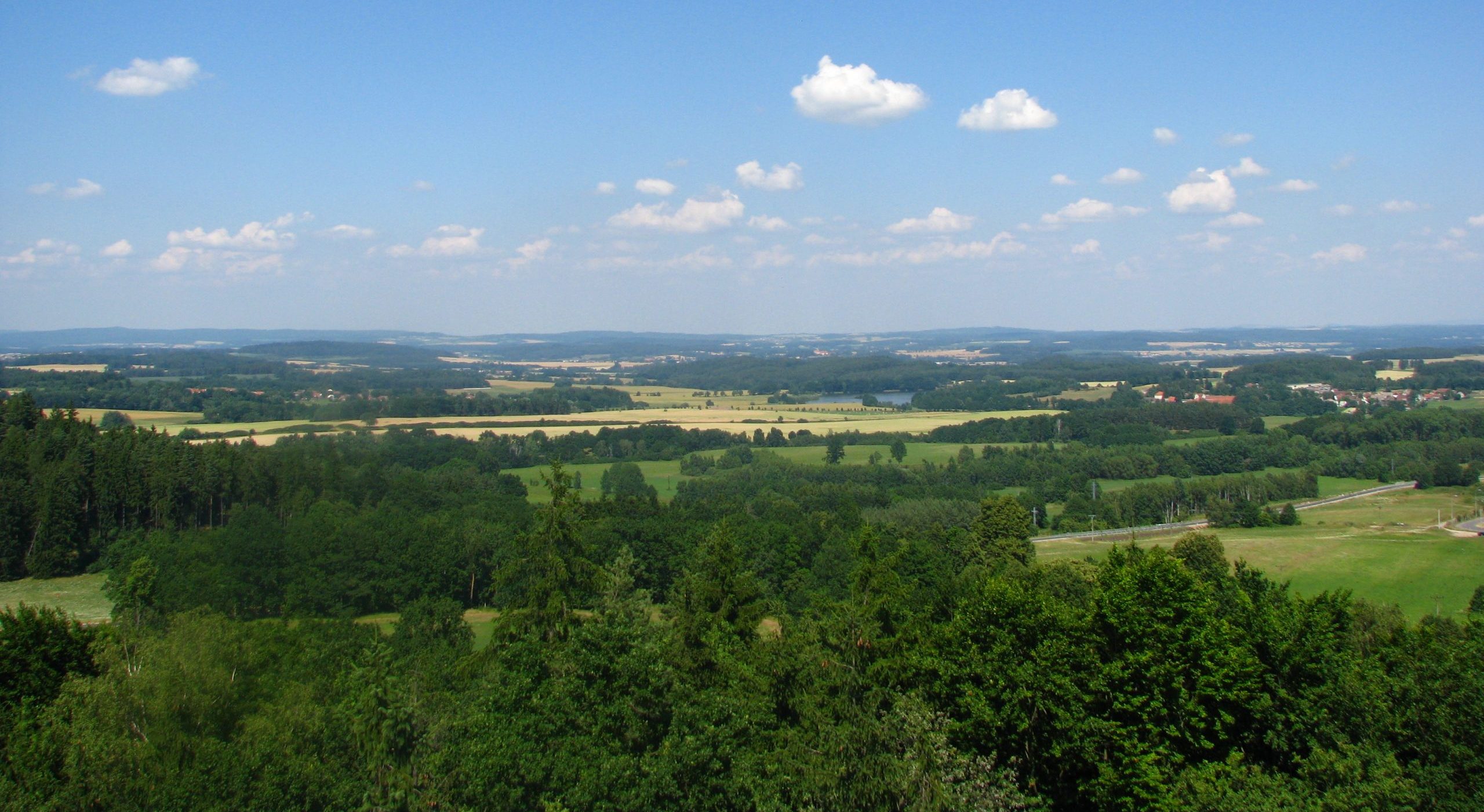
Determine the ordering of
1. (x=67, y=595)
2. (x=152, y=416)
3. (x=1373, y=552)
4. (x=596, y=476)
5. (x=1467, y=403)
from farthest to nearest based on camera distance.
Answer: (x=1467, y=403) < (x=596, y=476) < (x=152, y=416) < (x=1373, y=552) < (x=67, y=595)

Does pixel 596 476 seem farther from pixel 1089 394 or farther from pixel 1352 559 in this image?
pixel 1089 394

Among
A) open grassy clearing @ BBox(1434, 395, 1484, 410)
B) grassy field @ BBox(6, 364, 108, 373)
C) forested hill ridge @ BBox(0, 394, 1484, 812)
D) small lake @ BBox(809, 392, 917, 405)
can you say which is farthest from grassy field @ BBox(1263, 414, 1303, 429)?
grassy field @ BBox(6, 364, 108, 373)


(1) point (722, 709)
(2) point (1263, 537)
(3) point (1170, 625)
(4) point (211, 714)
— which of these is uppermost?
(3) point (1170, 625)

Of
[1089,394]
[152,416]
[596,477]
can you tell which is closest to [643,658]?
[596,477]

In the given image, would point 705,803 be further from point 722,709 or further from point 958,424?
point 958,424

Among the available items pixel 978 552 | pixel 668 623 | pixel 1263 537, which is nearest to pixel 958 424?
pixel 1263 537
